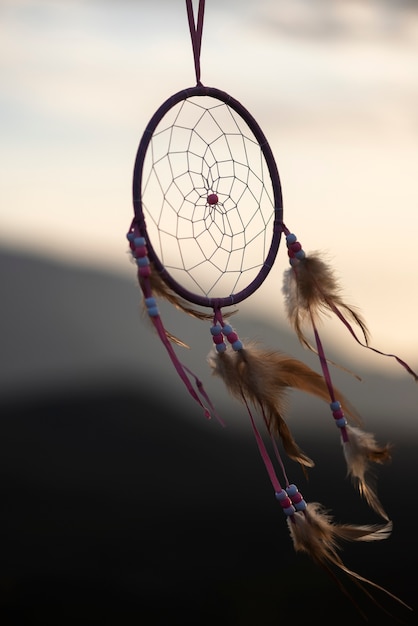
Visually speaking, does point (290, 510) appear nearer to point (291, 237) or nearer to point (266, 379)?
point (266, 379)

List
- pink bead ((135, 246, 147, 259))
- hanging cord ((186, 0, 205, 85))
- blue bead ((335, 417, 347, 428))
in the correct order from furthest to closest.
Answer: blue bead ((335, 417, 347, 428))
hanging cord ((186, 0, 205, 85))
pink bead ((135, 246, 147, 259))

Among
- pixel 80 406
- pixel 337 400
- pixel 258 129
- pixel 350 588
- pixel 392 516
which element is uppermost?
pixel 258 129

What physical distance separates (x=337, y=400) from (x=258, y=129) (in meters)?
0.74

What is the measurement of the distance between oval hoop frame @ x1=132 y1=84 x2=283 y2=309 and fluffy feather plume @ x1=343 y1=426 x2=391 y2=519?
1.53 feet

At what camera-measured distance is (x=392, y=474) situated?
24.0 ft

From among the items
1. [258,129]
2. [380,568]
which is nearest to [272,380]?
[258,129]

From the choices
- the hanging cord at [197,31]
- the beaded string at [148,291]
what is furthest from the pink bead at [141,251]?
the hanging cord at [197,31]

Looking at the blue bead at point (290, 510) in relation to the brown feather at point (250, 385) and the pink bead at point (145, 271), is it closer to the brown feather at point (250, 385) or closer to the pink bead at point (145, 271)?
the brown feather at point (250, 385)

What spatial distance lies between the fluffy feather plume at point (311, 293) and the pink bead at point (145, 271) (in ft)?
1.72

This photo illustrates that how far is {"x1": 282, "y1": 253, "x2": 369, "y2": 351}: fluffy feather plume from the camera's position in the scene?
235 centimetres

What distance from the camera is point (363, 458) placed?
2.26 m

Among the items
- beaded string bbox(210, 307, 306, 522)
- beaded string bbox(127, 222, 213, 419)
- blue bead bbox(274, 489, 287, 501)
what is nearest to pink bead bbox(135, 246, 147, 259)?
beaded string bbox(127, 222, 213, 419)

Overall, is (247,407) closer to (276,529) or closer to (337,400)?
(337,400)

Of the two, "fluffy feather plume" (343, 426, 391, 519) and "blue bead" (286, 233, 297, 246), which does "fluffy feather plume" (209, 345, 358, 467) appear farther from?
"blue bead" (286, 233, 297, 246)
